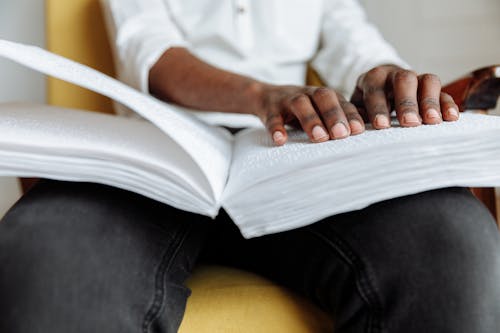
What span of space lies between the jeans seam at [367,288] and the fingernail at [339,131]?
0.31 ft

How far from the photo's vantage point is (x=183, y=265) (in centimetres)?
56

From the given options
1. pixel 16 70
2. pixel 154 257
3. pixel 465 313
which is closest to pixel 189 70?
pixel 154 257

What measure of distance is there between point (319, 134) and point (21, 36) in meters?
0.94

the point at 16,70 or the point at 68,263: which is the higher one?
the point at 68,263

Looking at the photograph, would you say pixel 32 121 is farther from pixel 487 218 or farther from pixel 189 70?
pixel 487 218

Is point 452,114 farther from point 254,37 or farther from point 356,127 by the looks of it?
point 254,37

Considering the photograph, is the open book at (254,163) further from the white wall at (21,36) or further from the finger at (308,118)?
the white wall at (21,36)

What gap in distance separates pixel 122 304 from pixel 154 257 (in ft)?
0.20

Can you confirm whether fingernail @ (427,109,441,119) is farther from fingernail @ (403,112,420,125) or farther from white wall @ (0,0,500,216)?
white wall @ (0,0,500,216)

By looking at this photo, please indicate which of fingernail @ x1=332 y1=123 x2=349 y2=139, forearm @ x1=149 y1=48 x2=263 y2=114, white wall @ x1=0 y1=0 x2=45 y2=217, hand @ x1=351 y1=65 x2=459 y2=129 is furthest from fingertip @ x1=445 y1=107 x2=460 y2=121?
white wall @ x1=0 y1=0 x2=45 y2=217

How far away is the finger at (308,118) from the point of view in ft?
1.74

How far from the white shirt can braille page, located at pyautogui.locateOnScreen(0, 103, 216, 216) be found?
32 centimetres

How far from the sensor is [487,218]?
506 mm

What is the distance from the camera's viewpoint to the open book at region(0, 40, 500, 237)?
18.4 inches
